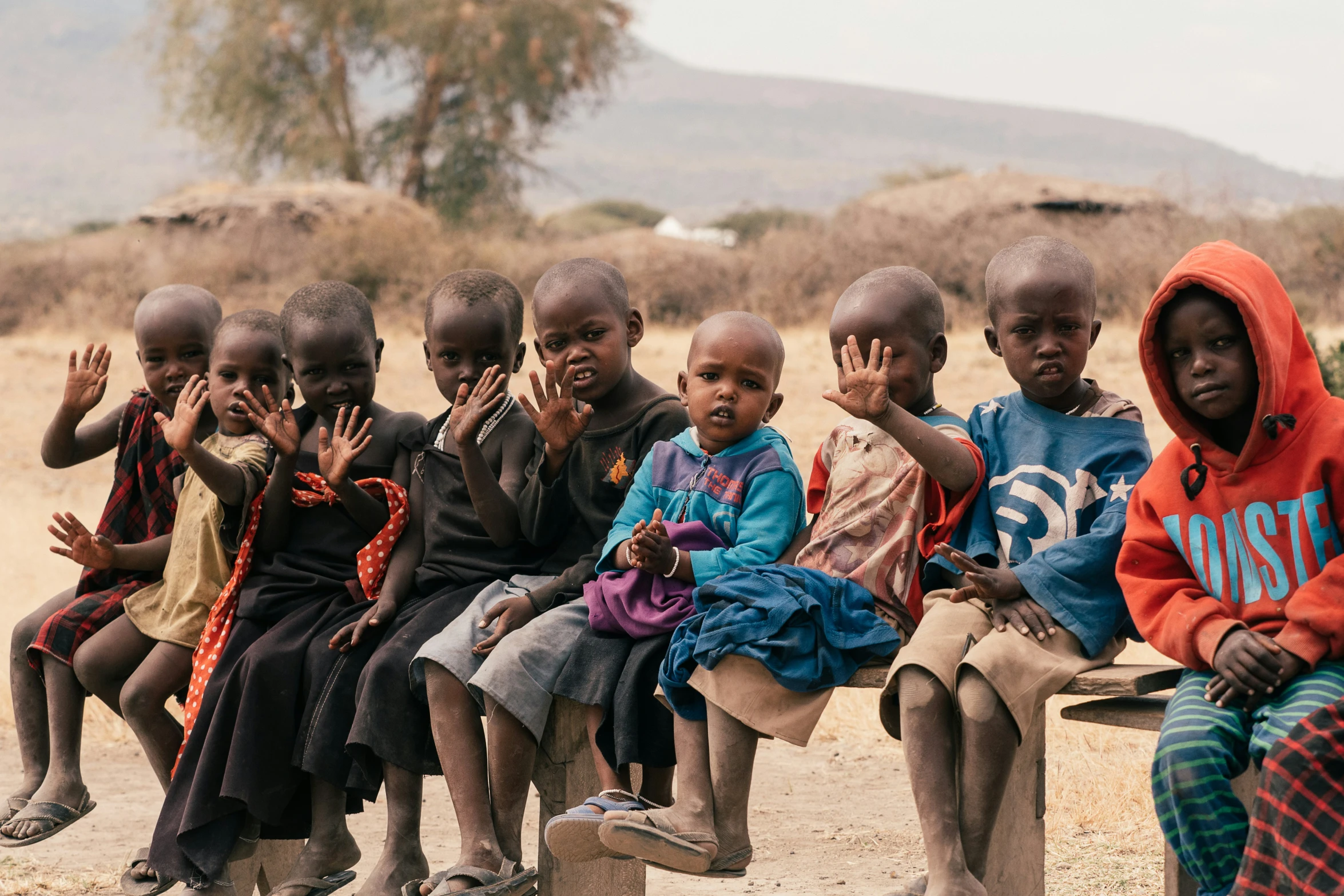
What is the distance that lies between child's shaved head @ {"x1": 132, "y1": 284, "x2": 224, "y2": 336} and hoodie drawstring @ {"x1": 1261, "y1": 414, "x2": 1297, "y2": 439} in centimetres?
298

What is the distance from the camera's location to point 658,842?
9.72ft

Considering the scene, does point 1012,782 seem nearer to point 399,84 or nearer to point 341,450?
point 341,450

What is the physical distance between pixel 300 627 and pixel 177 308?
1.17 meters

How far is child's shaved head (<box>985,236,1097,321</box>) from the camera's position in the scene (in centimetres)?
329

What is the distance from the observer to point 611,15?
3234 centimetres

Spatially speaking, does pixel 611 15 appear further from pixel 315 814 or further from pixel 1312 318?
pixel 315 814

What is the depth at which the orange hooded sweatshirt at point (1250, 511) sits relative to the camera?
9.18 ft

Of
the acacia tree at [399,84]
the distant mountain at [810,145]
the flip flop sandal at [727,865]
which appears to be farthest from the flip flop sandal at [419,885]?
the distant mountain at [810,145]

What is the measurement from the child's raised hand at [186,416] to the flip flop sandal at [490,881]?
4.36 ft

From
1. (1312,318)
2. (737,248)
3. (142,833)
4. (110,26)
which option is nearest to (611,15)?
(737,248)

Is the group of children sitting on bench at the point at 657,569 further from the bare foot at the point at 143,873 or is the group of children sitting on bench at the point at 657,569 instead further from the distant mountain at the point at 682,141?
the distant mountain at the point at 682,141

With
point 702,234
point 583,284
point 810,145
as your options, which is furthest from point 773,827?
point 810,145

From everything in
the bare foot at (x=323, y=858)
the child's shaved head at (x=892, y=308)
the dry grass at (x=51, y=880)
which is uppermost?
the child's shaved head at (x=892, y=308)

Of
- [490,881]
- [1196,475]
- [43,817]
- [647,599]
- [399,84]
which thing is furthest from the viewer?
[399,84]
